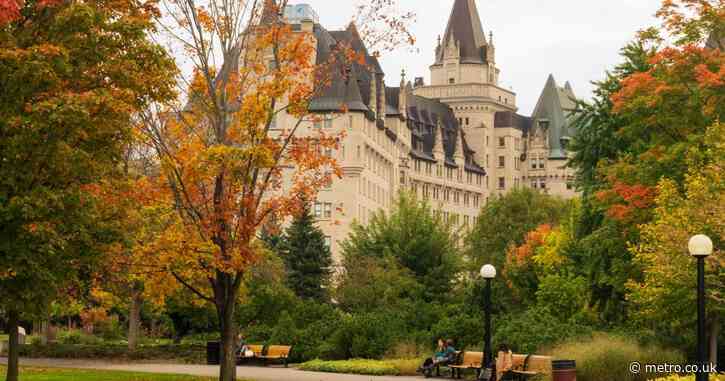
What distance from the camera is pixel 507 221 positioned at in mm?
100875

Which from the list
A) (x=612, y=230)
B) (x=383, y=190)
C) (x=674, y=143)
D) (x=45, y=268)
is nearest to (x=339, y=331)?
(x=612, y=230)

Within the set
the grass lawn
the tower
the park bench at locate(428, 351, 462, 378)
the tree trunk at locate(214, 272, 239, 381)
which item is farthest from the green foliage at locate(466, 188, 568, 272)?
the tree trunk at locate(214, 272, 239, 381)

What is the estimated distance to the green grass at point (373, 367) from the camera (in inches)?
1355

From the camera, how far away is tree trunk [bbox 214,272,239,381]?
27.0 m

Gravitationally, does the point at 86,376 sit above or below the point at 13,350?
below

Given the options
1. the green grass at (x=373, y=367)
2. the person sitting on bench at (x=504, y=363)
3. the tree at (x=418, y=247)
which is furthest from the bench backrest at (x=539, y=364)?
the tree at (x=418, y=247)

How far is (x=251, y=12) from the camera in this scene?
27500 millimetres

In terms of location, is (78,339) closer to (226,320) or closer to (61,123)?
(226,320)

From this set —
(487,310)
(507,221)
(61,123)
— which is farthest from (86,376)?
(507,221)

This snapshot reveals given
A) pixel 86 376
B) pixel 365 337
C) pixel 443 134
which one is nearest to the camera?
pixel 86 376

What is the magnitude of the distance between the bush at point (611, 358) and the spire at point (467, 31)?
4953 inches

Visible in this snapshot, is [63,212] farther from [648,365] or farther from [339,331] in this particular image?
[339,331]

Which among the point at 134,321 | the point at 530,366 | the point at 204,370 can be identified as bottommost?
the point at 204,370

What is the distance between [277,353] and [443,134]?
104472mm
